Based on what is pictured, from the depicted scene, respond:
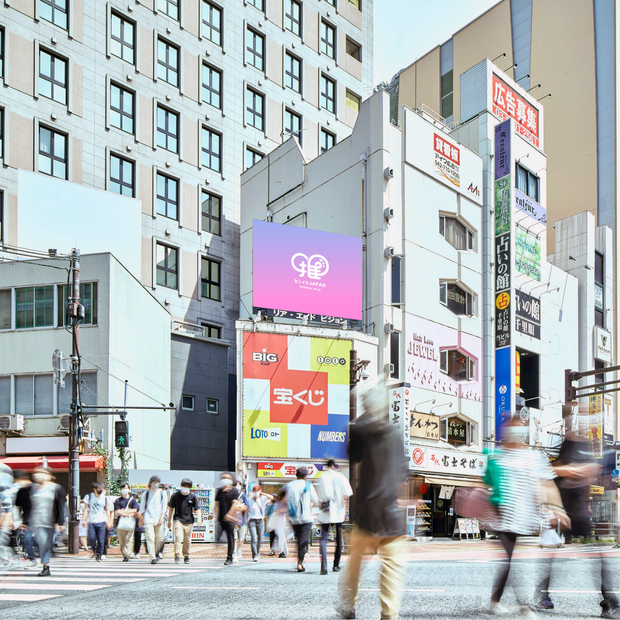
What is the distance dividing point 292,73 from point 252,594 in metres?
43.0

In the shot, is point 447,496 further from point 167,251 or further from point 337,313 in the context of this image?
point 167,251

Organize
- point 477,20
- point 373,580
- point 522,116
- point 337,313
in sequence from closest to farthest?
point 373,580
point 337,313
point 522,116
point 477,20

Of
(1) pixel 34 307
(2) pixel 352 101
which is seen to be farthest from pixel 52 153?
(2) pixel 352 101

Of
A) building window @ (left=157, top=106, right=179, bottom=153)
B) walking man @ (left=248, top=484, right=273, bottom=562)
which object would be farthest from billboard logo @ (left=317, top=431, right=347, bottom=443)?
building window @ (left=157, top=106, right=179, bottom=153)

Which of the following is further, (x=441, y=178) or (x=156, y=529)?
(x=441, y=178)

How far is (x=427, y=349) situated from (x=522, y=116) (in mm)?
16940

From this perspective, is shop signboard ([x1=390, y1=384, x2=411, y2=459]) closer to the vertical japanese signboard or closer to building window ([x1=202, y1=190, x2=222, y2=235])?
the vertical japanese signboard

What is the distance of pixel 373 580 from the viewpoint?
1029 centimetres

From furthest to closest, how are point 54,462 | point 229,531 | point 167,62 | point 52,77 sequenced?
point 167,62
point 52,77
point 54,462
point 229,531

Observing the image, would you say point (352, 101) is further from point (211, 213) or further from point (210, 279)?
point (210, 279)

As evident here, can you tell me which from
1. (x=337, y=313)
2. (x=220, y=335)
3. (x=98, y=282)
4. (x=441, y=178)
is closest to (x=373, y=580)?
(x=98, y=282)

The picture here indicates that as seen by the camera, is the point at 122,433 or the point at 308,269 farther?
the point at 308,269

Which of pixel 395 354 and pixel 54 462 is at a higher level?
pixel 395 354

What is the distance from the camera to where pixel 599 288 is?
50906mm
